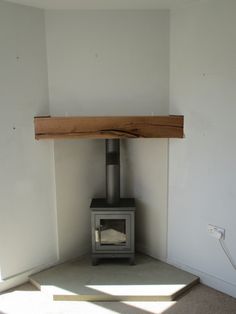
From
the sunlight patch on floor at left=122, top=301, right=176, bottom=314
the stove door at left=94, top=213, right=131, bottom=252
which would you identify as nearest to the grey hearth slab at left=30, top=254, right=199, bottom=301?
the sunlight patch on floor at left=122, top=301, right=176, bottom=314

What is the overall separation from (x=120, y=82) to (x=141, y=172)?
2.77ft

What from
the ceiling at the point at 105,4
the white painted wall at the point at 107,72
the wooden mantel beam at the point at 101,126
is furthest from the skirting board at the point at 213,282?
the ceiling at the point at 105,4

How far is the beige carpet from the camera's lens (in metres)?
2.25

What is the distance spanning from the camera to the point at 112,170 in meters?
2.82

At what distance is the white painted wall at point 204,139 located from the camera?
2279 mm

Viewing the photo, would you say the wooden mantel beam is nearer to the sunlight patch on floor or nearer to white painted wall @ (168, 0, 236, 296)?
white painted wall @ (168, 0, 236, 296)

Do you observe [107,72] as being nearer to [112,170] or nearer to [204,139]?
[112,170]

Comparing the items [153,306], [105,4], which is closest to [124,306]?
[153,306]

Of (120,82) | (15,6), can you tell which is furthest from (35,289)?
(15,6)

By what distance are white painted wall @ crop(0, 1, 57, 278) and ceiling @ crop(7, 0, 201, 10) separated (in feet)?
0.40

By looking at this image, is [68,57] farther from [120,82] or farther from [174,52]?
[174,52]

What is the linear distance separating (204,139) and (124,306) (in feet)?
4.45

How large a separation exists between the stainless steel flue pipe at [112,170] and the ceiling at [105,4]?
1.06m

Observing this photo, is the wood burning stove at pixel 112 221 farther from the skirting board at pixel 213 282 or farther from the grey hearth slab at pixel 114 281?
the skirting board at pixel 213 282
